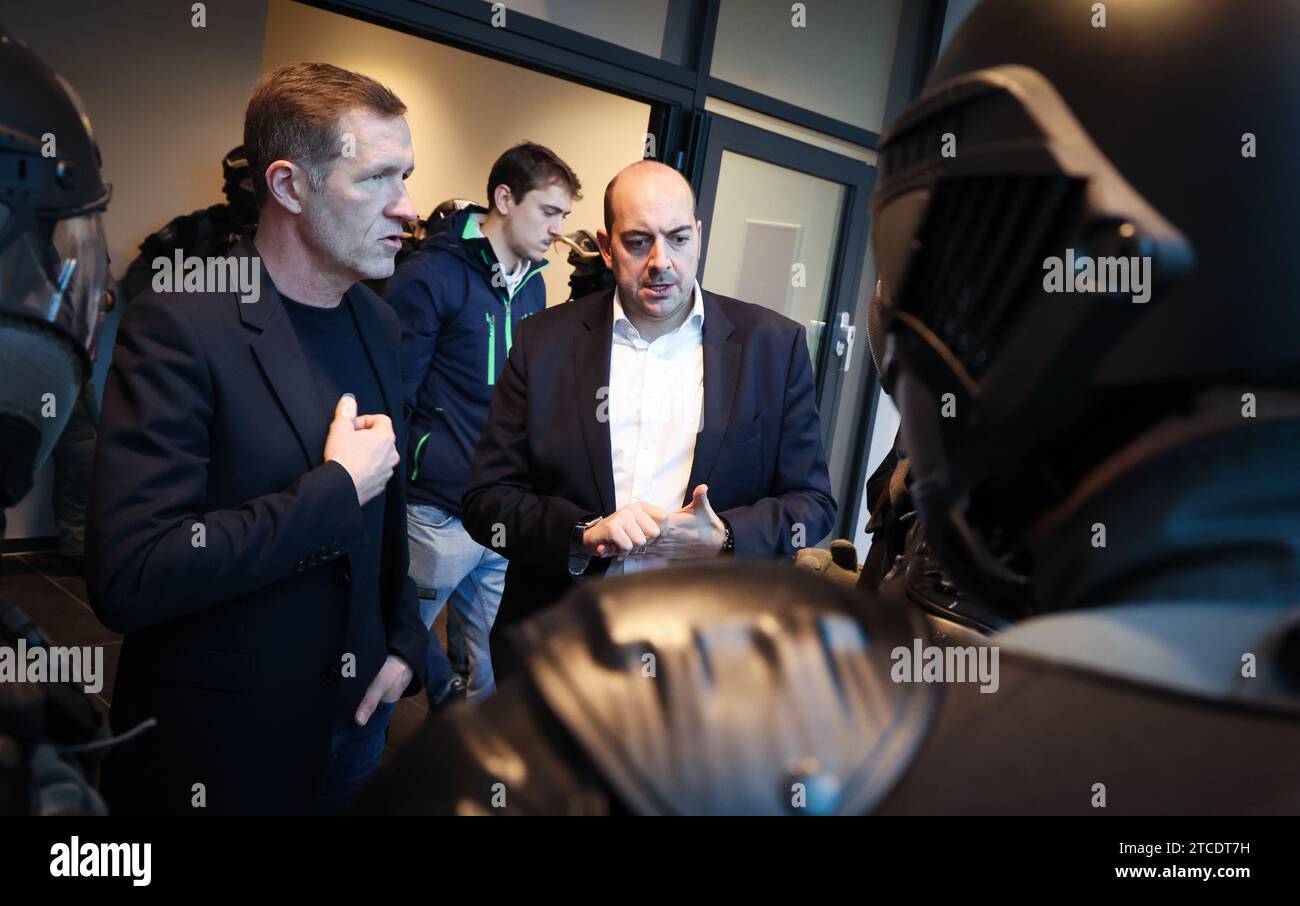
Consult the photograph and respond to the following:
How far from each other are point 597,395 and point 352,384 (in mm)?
527

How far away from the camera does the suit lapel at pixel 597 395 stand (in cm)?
204

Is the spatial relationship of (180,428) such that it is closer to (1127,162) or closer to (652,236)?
(652,236)

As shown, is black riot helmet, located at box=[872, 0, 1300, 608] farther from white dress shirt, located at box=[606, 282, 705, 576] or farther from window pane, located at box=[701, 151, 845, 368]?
window pane, located at box=[701, 151, 845, 368]

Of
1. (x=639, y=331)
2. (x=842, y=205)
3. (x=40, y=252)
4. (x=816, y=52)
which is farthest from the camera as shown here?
(x=842, y=205)

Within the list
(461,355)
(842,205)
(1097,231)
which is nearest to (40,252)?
(1097,231)

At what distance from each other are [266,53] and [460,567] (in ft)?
17.1

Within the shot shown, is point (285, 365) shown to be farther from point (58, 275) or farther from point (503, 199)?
point (503, 199)

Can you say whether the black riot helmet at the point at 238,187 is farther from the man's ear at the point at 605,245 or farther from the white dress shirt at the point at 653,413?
the white dress shirt at the point at 653,413

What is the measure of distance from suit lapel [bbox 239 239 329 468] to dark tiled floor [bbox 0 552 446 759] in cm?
193

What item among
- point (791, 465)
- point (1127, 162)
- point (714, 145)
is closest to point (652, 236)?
point (791, 465)

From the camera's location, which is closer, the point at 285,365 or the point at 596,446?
the point at 285,365

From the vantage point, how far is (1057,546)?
0.61 metres

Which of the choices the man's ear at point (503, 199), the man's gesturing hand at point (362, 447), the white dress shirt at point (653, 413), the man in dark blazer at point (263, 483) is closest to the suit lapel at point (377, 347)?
the man in dark blazer at point (263, 483)

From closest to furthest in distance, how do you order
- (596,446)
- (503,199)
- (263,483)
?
(263,483) → (596,446) → (503,199)
